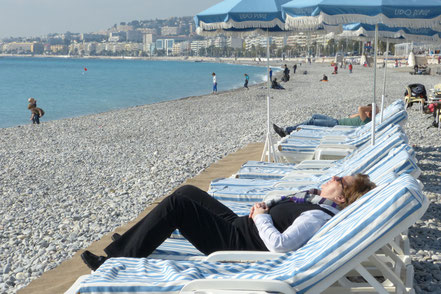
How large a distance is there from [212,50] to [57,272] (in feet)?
622

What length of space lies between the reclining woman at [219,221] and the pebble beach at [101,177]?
84 cm

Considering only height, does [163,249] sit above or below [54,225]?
above

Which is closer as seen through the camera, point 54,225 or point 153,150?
point 54,225

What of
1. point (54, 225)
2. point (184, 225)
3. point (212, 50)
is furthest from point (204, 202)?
point (212, 50)

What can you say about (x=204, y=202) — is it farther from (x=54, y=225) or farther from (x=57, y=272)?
(x=54, y=225)

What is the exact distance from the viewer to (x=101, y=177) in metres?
8.29

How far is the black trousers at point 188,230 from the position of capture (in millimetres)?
3107

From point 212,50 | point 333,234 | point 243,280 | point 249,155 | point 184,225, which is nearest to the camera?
point 243,280

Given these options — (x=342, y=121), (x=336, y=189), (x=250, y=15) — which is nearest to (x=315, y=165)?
(x=336, y=189)

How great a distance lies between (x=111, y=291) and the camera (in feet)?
8.18

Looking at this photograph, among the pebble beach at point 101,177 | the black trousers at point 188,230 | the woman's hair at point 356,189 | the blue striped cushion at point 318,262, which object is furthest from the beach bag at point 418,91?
the blue striped cushion at point 318,262

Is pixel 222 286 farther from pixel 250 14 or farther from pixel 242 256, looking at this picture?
pixel 250 14

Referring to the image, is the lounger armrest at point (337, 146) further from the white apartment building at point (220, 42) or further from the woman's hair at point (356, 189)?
the white apartment building at point (220, 42)

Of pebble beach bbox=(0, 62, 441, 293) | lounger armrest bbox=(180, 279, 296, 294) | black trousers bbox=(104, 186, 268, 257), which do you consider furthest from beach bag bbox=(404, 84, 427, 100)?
lounger armrest bbox=(180, 279, 296, 294)
